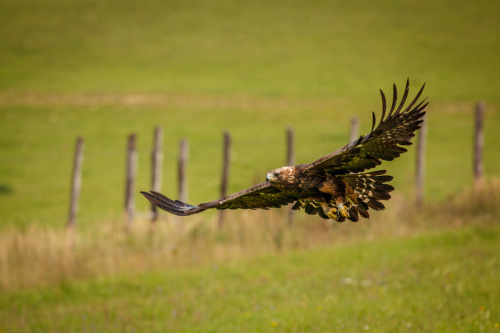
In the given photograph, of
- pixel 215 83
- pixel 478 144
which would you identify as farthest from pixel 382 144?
pixel 215 83

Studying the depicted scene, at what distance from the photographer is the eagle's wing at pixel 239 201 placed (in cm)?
655

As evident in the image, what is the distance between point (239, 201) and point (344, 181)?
1.01m

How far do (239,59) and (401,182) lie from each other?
2369 cm

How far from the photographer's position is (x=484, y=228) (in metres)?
13.7

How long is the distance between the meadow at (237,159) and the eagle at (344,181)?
8.45 ft

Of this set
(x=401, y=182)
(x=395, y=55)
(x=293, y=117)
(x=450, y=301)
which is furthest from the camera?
(x=395, y=55)

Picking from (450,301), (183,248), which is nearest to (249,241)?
(183,248)

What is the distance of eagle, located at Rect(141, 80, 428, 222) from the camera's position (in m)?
6.22

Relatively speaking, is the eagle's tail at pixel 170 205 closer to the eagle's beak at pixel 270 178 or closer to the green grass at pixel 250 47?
the eagle's beak at pixel 270 178

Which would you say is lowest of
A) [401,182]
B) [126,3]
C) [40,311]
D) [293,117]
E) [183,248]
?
[40,311]

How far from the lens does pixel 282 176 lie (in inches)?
258

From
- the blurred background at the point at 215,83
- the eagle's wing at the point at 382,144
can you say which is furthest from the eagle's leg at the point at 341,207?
the blurred background at the point at 215,83

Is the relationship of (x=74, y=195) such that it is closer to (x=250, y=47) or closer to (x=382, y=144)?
(x=382, y=144)

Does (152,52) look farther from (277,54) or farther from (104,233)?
(104,233)
